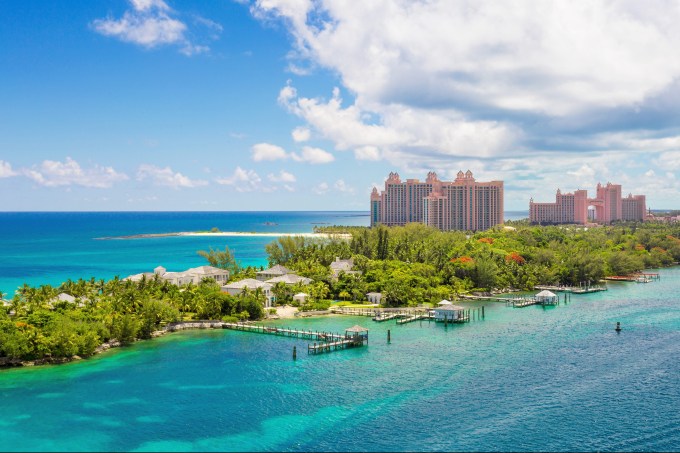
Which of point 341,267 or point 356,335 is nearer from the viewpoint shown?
point 356,335

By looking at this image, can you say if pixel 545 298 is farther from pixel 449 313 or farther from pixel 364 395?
pixel 364 395

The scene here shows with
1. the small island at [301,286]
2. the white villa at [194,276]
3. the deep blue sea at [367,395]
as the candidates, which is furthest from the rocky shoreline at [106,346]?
the white villa at [194,276]

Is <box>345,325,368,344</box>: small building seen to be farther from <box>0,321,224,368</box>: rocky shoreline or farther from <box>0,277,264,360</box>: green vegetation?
<box>0,321,224,368</box>: rocky shoreline

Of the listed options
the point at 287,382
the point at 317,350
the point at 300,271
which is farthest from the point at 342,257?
the point at 287,382

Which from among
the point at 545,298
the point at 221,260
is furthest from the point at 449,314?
the point at 221,260

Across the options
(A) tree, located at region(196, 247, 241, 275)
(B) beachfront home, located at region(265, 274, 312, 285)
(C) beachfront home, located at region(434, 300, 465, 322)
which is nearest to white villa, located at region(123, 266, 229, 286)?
(A) tree, located at region(196, 247, 241, 275)

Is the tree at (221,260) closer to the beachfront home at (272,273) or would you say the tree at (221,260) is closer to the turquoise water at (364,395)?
the beachfront home at (272,273)

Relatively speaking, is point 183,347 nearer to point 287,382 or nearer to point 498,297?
point 287,382
